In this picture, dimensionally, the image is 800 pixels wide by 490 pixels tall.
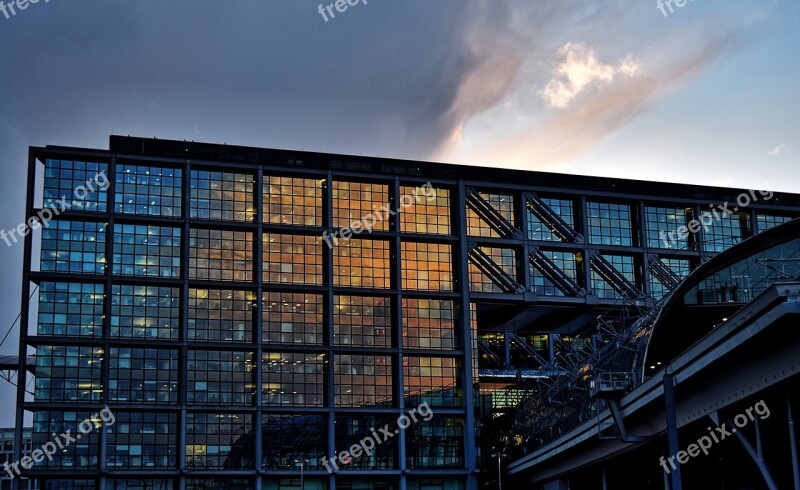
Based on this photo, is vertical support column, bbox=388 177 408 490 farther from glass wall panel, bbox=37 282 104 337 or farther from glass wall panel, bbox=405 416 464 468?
glass wall panel, bbox=37 282 104 337

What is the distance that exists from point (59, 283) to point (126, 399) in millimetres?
13376

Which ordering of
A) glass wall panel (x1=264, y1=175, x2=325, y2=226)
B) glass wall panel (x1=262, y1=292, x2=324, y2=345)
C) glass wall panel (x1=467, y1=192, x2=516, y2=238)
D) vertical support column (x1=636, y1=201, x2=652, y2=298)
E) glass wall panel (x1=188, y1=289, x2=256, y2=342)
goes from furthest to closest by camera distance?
vertical support column (x1=636, y1=201, x2=652, y2=298) → glass wall panel (x1=467, y1=192, x2=516, y2=238) → glass wall panel (x1=264, y1=175, x2=325, y2=226) → glass wall panel (x1=262, y1=292, x2=324, y2=345) → glass wall panel (x1=188, y1=289, x2=256, y2=342)

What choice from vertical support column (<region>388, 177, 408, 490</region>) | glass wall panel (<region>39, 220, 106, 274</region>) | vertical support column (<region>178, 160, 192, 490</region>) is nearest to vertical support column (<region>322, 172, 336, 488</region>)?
vertical support column (<region>388, 177, 408, 490</region>)

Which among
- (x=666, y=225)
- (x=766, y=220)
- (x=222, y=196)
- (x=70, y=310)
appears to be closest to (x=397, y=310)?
(x=222, y=196)

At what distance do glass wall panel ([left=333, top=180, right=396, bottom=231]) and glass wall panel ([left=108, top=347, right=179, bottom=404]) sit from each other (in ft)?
77.1

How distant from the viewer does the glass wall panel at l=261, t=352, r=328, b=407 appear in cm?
11188

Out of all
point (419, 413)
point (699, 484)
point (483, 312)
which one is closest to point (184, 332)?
point (419, 413)

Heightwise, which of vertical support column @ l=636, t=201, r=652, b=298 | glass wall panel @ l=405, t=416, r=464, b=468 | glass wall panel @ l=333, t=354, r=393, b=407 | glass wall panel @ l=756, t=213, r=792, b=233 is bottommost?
glass wall panel @ l=405, t=416, r=464, b=468

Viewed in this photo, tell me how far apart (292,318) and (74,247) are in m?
23.3

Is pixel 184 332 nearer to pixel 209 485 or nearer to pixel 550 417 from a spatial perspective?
pixel 209 485

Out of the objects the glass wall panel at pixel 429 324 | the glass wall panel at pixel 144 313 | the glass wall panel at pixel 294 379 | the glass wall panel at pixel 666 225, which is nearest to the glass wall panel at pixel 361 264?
the glass wall panel at pixel 429 324

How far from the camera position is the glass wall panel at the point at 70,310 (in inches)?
4220

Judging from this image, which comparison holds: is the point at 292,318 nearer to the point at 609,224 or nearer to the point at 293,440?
the point at 293,440

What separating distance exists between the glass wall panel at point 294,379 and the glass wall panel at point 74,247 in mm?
19814
